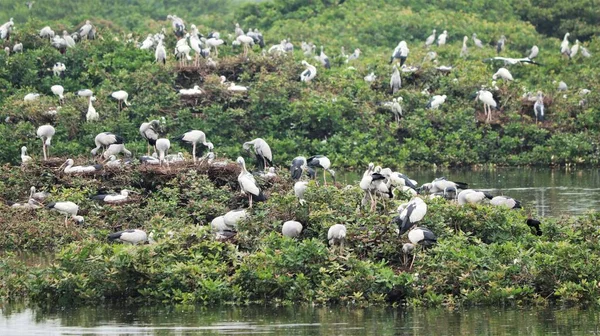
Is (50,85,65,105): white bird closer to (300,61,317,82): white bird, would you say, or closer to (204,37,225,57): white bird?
(204,37,225,57): white bird

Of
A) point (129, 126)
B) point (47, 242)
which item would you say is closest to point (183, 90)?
point (129, 126)

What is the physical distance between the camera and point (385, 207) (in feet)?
52.9

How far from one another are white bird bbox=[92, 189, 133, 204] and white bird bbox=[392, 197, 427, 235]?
208 inches

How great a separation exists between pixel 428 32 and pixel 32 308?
2852cm

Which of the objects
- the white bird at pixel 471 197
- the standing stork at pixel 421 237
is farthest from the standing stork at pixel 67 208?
the standing stork at pixel 421 237

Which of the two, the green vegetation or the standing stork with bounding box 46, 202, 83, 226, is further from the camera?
the standing stork with bounding box 46, 202, 83, 226

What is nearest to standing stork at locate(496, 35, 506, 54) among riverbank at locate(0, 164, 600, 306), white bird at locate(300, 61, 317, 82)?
white bird at locate(300, 61, 317, 82)

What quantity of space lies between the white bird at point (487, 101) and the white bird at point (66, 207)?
13179 millimetres

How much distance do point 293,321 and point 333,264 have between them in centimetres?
129

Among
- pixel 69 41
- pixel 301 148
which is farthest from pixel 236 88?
pixel 69 41

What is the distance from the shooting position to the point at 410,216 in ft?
48.7

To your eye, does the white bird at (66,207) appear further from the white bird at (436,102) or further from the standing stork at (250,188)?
the white bird at (436,102)

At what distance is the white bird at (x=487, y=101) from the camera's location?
29281mm

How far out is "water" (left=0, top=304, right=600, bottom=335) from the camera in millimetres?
12743
